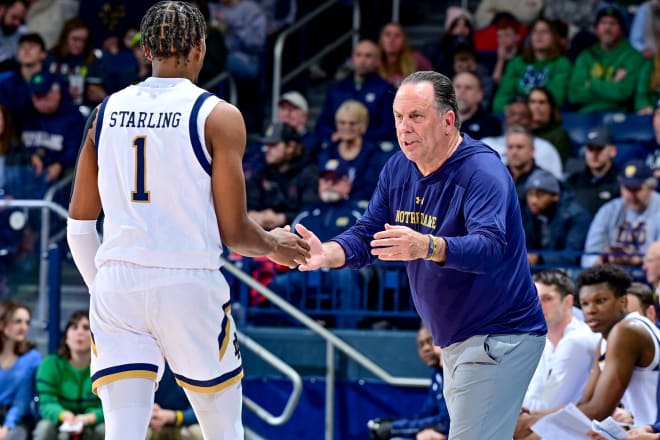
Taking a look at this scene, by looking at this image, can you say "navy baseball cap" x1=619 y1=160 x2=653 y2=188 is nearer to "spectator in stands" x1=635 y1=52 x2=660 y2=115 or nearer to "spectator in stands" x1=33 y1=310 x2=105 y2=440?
"spectator in stands" x1=635 y1=52 x2=660 y2=115

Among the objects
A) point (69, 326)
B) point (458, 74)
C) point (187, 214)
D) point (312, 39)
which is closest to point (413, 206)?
point (187, 214)

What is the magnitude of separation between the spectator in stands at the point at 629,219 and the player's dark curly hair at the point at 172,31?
15.3 ft

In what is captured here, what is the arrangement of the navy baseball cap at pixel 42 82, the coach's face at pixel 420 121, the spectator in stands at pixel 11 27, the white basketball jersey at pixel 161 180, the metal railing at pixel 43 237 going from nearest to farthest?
the white basketball jersey at pixel 161 180, the coach's face at pixel 420 121, the metal railing at pixel 43 237, the navy baseball cap at pixel 42 82, the spectator in stands at pixel 11 27

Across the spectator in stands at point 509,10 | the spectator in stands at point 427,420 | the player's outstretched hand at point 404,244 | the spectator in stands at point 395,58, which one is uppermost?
the spectator in stands at point 509,10

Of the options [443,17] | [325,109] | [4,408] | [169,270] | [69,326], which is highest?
[443,17]

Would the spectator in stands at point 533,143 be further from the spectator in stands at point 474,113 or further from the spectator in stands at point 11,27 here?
the spectator in stands at point 11,27

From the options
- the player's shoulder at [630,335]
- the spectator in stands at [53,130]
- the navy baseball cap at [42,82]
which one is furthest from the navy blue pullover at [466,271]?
the navy baseball cap at [42,82]

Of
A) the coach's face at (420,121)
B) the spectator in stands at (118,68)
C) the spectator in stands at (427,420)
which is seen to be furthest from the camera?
the spectator in stands at (118,68)

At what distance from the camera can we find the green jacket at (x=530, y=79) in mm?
10742

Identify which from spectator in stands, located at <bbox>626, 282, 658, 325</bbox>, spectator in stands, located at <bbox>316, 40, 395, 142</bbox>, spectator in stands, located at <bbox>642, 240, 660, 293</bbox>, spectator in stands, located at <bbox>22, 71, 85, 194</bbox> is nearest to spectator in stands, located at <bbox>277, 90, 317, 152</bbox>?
spectator in stands, located at <bbox>316, 40, 395, 142</bbox>

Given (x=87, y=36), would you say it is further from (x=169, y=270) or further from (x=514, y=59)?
(x=169, y=270)

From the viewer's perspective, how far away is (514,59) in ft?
36.0

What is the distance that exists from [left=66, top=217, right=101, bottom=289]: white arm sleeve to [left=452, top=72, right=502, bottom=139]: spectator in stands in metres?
5.86

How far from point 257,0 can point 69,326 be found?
530 cm
